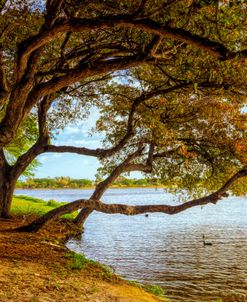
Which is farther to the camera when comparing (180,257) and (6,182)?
(180,257)

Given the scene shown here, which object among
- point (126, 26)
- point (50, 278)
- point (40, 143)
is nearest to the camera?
point (126, 26)

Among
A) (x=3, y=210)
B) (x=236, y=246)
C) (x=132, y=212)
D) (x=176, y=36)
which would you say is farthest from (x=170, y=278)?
(x=176, y=36)

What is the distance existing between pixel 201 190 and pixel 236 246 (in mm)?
8363

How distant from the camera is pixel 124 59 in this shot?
12766mm

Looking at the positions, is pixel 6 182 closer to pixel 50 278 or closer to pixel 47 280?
pixel 50 278

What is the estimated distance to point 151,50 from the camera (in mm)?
11555

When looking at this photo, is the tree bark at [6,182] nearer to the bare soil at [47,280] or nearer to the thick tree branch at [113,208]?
the thick tree branch at [113,208]

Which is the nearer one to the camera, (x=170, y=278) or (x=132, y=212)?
(x=132, y=212)

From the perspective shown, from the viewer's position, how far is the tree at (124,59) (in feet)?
31.4

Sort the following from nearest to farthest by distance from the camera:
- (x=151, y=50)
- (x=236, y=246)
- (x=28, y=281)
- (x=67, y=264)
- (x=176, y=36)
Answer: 1. (x=176, y=36)
2. (x=28, y=281)
3. (x=151, y=50)
4. (x=67, y=264)
5. (x=236, y=246)

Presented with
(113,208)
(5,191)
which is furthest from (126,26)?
(5,191)

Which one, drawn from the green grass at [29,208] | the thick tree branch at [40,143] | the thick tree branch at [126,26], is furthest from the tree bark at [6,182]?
the thick tree branch at [126,26]

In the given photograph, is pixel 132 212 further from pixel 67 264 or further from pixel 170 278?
pixel 170 278

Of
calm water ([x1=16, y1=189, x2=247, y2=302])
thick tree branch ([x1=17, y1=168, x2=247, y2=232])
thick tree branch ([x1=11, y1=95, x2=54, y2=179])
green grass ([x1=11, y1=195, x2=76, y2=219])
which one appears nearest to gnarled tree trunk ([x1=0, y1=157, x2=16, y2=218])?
thick tree branch ([x1=11, y1=95, x2=54, y2=179])
